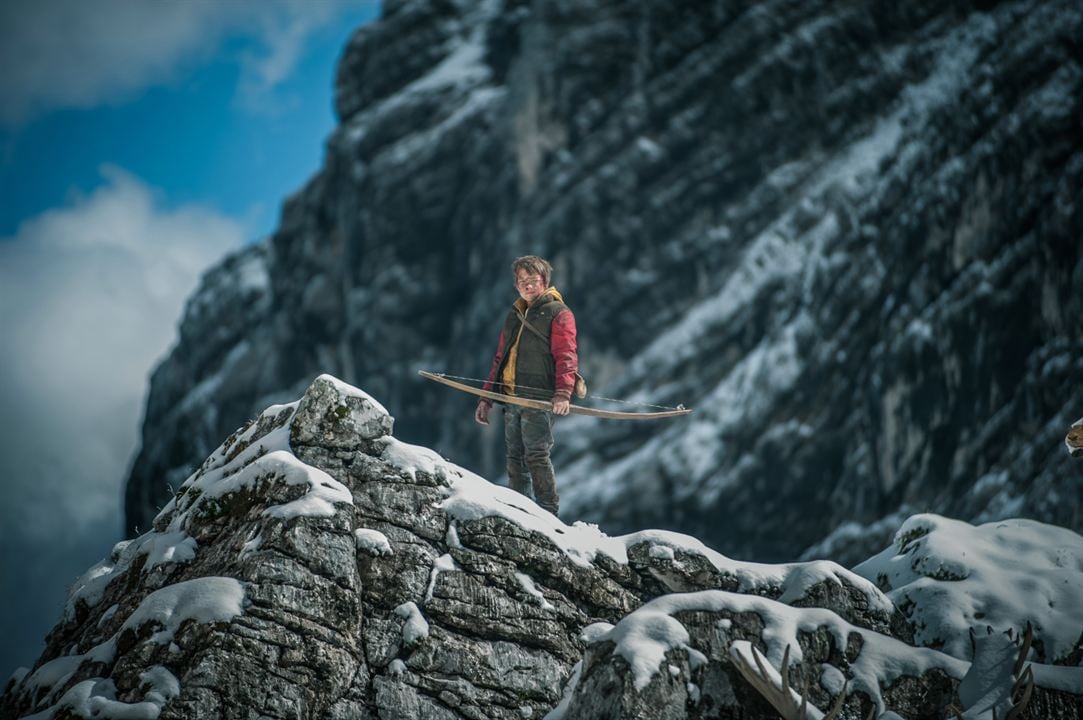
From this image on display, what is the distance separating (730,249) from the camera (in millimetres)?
58156

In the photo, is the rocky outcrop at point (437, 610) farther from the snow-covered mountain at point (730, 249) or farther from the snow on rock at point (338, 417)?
the snow-covered mountain at point (730, 249)

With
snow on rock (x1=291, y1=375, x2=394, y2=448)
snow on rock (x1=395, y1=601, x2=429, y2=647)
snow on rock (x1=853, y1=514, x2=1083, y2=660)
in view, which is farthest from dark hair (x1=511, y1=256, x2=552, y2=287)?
snow on rock (x1=853, y1=514, x2=1083, y2=660)

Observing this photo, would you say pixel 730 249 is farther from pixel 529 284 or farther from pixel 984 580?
pixel 984 580

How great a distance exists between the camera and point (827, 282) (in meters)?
47.5

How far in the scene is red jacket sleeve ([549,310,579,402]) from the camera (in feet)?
37.1

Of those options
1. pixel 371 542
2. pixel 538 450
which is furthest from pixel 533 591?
pixel 538 450

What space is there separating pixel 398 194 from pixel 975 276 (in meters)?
42.9

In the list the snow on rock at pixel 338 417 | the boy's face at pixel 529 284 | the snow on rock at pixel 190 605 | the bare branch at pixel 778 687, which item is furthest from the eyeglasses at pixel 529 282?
the bare branch at pixel 778 687

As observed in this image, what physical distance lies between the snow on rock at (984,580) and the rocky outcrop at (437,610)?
3 cm

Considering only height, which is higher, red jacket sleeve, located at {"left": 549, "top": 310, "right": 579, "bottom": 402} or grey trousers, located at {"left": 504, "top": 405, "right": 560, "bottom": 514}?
red jacket sleeve, located at {"left": 549, "top": 310, "right": 579, "bottom": 402}

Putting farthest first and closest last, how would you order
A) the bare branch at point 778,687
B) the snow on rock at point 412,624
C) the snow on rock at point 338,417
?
the snow on rock at point 338,417 < the snow on rock at point 412,624 < the bare branch at point 778,687

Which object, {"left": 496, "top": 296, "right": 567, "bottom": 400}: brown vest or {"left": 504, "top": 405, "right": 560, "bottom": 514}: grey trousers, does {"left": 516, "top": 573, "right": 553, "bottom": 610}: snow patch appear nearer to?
{"left": 504, "top": 405, "right": 560, "bottom": 514}: grey trousers

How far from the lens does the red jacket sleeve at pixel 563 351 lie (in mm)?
11312

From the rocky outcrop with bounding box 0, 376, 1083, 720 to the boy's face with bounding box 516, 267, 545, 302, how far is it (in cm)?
215
